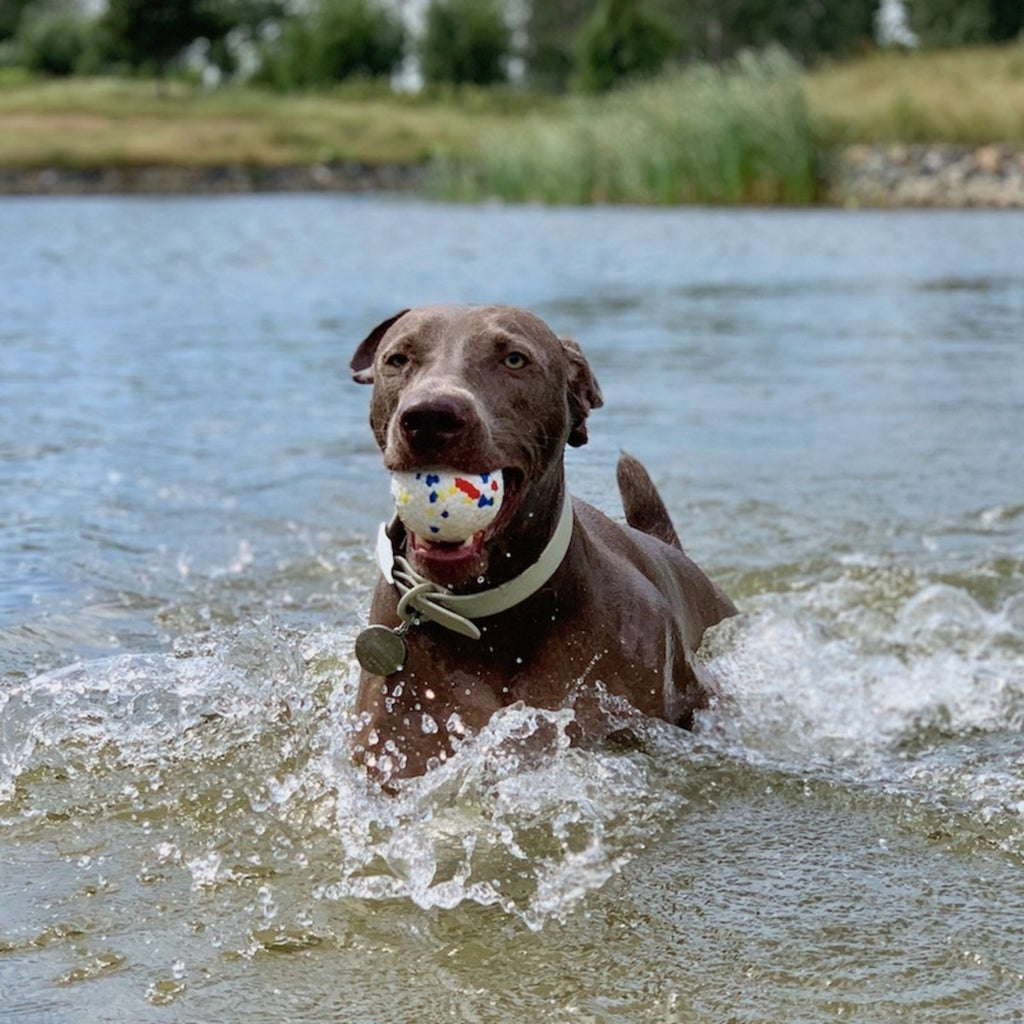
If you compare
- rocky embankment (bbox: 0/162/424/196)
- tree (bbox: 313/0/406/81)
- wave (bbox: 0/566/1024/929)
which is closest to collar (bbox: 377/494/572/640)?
wave (bbox: 0/566/1024/929)

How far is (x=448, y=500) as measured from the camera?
11.2 feet

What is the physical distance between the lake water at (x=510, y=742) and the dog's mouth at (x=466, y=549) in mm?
372

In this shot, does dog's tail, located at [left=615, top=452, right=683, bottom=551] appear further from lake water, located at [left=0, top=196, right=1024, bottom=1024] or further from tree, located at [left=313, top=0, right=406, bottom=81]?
tree, located at [left=313, top=0, right=406, bottom=81]

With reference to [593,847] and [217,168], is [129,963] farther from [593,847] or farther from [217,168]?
[217,168]

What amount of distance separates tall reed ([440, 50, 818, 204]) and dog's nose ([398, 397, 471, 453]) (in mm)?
25341

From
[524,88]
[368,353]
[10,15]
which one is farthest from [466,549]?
[10,15]

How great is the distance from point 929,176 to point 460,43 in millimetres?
41948

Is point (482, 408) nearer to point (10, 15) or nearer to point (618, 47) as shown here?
point (618, 47)

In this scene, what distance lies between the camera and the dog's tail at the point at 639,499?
16.9 feet

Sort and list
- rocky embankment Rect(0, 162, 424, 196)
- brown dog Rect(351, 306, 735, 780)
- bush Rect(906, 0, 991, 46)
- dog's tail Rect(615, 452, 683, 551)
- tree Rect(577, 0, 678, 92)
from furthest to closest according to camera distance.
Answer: tree Rect(577, 0, 678, 92) → bush Rect(906, 0, 991, 46) → rocky embankment Rect(0, 162, 424, 196) → dog's tail Rect(615, 452, 683, 551) → brown dog Rect(351, 306, 735, 780)

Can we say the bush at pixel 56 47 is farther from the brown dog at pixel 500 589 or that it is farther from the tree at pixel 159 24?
the brown dog at pixel 500 589

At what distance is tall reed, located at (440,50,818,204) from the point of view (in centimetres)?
2842

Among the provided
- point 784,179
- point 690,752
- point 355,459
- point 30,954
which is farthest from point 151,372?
point 784,179

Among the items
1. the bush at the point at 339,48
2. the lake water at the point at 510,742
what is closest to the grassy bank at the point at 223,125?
the bush at the point at 339,48
